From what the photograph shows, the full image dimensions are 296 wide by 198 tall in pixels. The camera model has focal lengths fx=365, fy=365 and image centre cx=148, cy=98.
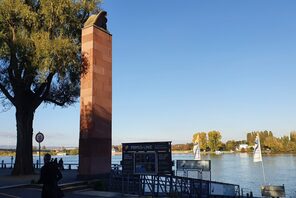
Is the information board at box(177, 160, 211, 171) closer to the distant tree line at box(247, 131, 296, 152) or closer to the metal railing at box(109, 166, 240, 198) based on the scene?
the metal railing at box(109, 166, 240, 198)

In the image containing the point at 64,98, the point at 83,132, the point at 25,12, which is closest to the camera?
the point at 83,132

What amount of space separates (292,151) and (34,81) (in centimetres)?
14903

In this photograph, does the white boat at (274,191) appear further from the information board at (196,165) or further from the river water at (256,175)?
the river water at (256,175)

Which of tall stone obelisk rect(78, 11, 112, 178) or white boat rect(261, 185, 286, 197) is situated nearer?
tall stone obelisk rect(78, 11, 112, 178)

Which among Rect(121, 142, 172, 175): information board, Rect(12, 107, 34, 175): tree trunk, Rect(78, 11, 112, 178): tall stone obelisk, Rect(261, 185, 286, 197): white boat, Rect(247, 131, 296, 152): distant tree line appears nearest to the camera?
Rect(121, 142, 172, 175): information board

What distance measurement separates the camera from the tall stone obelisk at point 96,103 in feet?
68.0

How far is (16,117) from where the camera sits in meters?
25.9

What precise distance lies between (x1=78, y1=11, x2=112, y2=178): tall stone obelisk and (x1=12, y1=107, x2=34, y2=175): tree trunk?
6529 millimetres

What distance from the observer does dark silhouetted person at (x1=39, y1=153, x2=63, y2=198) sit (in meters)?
9.09

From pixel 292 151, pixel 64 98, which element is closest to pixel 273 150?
pixel 292 151

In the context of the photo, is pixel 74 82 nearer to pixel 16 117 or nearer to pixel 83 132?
pixel 16 117

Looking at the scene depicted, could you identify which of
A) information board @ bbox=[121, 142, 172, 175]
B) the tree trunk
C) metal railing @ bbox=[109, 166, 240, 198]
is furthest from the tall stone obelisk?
the tree trunk

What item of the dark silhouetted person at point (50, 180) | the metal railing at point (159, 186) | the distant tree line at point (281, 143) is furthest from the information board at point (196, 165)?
the distant tree line at point (281, 143)

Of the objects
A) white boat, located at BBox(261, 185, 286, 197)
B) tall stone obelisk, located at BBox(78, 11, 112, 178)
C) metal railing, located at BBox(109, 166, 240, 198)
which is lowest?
white boat, located at BBox(261, 185, 286, 197)
